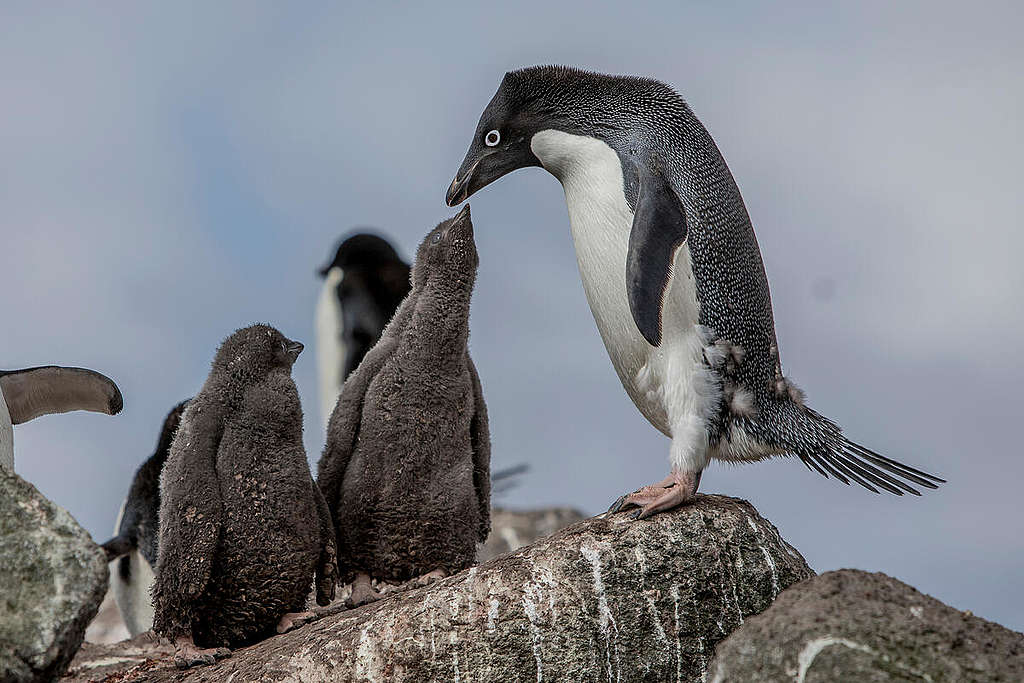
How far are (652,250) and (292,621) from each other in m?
1.58

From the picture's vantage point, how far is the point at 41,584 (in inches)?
108

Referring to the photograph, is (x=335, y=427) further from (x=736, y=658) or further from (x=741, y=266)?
(x=736, y=658)

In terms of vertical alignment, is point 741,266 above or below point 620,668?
above

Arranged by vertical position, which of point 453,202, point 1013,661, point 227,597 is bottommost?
point 1013,661

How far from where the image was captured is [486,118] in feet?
13.7

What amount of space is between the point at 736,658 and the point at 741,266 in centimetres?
160

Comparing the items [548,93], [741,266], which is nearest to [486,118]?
[548,93]

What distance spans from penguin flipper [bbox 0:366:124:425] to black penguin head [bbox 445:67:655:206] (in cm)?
158

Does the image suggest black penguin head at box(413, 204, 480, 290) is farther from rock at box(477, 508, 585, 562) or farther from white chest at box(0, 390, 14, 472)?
rock at box(477, 508, 585, 562)

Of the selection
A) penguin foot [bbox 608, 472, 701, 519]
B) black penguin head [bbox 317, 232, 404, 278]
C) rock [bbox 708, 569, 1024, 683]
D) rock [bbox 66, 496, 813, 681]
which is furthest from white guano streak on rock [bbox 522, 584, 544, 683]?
black penguin head [bbox 317, 232, 404, 278]

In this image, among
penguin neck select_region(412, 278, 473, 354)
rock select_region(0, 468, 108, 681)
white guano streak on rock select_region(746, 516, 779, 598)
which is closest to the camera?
rock select_region(0, 468, 108, 681)

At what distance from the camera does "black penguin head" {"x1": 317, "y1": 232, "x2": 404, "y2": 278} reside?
7188 mm

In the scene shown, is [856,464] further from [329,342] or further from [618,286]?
[329,342]

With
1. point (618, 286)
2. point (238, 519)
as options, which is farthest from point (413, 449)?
point (618, 286)
